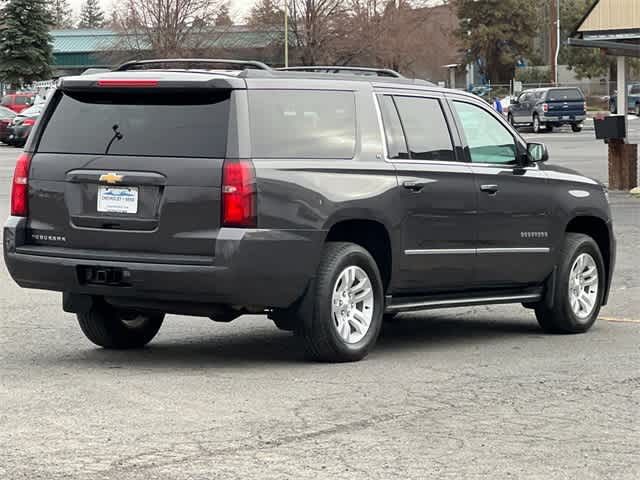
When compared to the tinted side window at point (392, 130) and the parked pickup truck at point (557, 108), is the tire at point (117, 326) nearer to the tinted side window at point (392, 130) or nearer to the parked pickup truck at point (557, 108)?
the tinted side window at point (392, 130)

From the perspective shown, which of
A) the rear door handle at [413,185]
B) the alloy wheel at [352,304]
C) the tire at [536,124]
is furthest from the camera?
the tire at [536,124]

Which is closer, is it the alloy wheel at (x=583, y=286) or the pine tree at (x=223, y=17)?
the alloy wheel at (x=583, y=286)

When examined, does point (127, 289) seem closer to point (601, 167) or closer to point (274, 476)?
point (274, 476)

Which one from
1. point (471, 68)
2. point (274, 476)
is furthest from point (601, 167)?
point (471, 68)

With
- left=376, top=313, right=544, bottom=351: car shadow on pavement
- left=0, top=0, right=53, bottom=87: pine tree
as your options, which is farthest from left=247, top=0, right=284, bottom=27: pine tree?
left=376, top=313, right=544, bottom=351: car shadow on pavement

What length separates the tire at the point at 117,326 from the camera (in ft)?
32.3

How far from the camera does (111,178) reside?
352 inches

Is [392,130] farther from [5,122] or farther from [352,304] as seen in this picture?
[5,122]

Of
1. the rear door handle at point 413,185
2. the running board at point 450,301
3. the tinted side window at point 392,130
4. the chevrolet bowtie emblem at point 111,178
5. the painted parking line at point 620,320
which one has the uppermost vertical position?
the tinted side window at point 392,130

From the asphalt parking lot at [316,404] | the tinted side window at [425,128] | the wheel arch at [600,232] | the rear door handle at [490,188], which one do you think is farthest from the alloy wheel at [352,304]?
the wheel arch at [600,232]

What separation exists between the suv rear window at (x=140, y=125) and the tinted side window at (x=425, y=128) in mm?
1504

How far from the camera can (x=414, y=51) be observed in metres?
96.6

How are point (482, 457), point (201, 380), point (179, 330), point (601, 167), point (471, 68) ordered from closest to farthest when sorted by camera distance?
point (482, 457) < point (201, 380) < point (179, 330) < point (601, 167) < point (471, 68)

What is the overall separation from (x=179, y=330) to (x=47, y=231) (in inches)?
82.1
